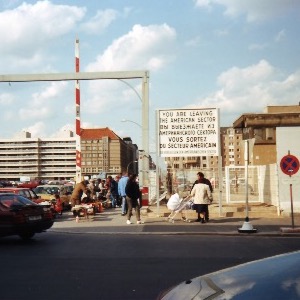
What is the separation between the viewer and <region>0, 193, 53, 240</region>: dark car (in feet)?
46.2

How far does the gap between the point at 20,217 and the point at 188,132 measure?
895 centimetres

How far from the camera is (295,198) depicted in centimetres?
2075

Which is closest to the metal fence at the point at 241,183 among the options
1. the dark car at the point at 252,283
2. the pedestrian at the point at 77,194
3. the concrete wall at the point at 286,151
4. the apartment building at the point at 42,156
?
the concrete wall at the point at 286,151

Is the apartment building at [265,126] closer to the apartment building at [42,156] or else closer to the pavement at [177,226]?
the pavement at [177,226]

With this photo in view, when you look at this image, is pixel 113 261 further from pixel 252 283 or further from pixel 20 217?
pixel 252 283

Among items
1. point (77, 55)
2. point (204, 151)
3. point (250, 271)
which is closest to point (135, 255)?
point (250, 271)

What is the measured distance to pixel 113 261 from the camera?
1032cm

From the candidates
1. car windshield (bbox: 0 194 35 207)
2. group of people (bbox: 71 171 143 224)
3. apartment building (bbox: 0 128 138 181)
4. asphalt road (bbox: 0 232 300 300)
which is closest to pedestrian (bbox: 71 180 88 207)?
group of people (bbox: 71 171 143 224)

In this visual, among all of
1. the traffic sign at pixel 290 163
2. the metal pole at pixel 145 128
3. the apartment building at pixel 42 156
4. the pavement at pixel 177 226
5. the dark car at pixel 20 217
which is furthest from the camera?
the apartment building at pixel 42 156

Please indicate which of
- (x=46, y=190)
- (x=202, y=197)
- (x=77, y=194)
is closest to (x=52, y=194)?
(x=46, y=190)

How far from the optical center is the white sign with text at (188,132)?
20.8m

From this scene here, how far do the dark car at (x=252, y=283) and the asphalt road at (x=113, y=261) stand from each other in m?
4.01

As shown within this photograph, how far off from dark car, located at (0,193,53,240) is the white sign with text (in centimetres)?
746

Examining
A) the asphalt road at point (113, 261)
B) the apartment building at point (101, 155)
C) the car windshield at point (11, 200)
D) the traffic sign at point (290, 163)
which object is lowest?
the asphalt road at point (113, 261)
